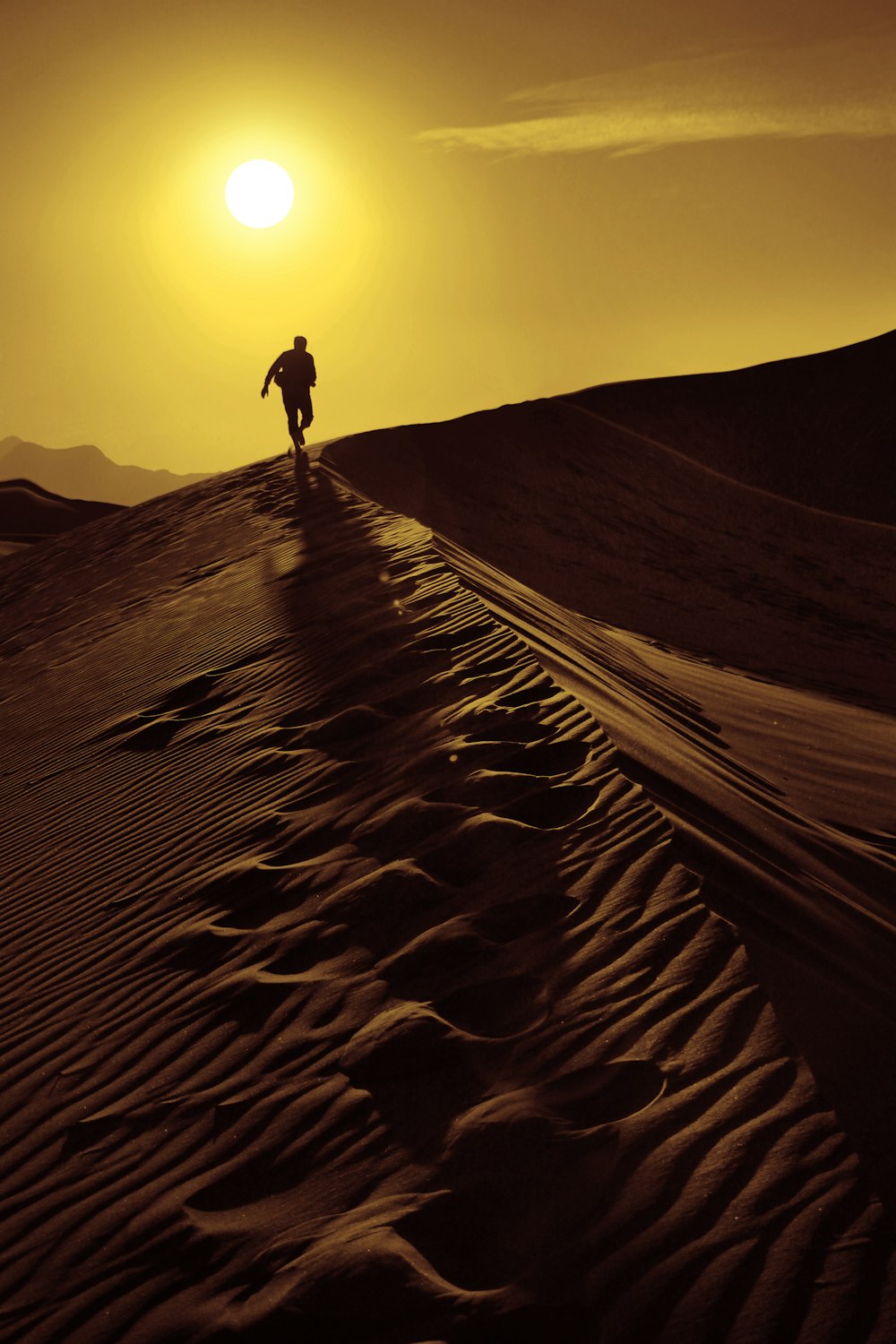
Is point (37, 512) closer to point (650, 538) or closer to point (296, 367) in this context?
point (650, 538)

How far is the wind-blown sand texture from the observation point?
98.5 inches

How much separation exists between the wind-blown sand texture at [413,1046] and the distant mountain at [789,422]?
25.3 meters

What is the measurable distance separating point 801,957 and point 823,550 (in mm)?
19535

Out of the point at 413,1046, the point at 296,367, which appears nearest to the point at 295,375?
the point at 296,367

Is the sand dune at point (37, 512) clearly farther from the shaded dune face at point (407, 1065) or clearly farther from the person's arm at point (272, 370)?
the shaded dune face at point (407, 1065)

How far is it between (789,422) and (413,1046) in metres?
34.2

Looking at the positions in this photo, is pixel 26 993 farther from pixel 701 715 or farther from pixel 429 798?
pixel 701 715

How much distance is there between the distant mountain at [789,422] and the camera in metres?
31.5

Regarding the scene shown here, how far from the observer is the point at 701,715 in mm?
7723

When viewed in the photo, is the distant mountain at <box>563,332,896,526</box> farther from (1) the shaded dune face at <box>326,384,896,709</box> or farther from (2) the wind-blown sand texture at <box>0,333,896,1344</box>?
(2) the wind-blown sand texture at <box>0,333,896,1344</box>

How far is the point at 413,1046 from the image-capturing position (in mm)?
3279

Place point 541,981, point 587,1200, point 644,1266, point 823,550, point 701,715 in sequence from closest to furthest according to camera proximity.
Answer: point 644,1266 < point 587,1200 < point 541,981 < point 701,715 < point 823,550

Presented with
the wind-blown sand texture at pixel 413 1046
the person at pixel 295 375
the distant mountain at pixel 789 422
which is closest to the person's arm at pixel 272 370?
the person at pixel 295 375

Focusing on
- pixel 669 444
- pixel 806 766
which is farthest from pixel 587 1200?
pixel 669 444
